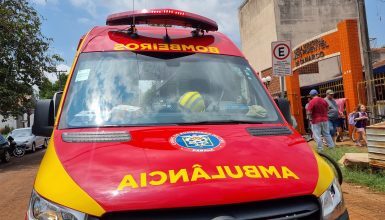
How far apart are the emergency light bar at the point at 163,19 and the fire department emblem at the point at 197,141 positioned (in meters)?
1.66

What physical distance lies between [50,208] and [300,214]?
1.33 metres

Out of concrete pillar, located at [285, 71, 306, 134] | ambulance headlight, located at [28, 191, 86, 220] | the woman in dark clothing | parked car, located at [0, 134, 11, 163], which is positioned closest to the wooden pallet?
the woman in dark clothing

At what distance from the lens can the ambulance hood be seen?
2195 millimetres

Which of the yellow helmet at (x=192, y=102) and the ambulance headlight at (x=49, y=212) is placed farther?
the yellow helmet at (x=192, y=102)

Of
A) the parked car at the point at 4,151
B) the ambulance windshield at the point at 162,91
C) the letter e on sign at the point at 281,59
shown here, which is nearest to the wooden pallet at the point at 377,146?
the letter e on sign at the point at 281,59

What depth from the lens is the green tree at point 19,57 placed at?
18422 millimetres

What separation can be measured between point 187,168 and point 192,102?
3.99 feet

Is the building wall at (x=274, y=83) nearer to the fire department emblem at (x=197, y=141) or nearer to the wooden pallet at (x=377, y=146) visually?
the wooden pallet at (x=377, y=146)

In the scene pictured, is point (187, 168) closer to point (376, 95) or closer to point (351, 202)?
point (351, 202)

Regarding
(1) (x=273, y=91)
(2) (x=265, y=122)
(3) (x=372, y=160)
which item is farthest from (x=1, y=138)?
(2) (x=265, y=122)

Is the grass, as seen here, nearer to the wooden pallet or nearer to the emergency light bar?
the wooden pallet

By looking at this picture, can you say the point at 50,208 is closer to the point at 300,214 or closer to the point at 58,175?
the point at 58,175

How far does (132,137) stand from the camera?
2.88m

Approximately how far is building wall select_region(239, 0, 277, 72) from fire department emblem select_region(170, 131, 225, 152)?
985 inches
